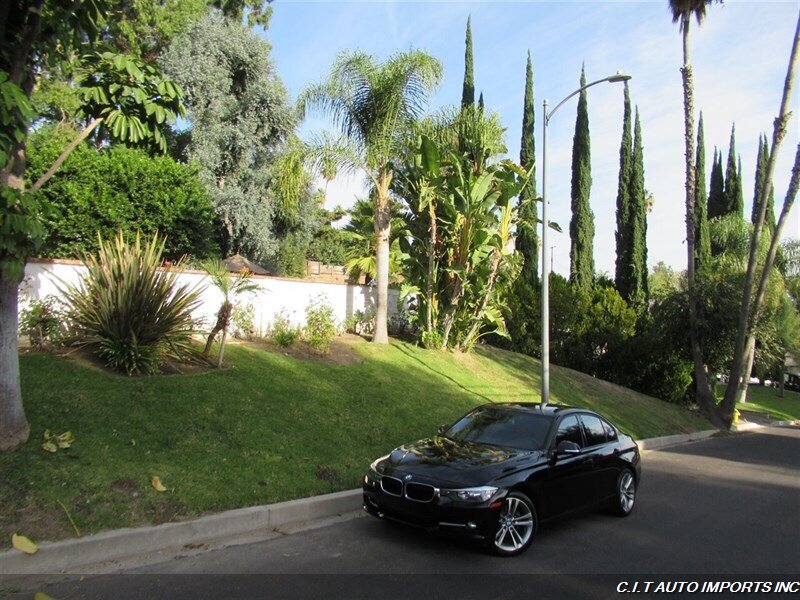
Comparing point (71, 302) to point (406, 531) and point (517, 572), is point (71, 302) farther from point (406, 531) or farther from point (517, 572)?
point (517, 572)

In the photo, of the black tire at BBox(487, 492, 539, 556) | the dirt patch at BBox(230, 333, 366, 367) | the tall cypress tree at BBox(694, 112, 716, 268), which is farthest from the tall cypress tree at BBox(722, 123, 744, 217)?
the black tire at BBox(487, 492, 539, 556)

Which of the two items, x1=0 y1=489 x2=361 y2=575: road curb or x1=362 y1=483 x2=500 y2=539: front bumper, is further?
x1=362 y1=483 x2=500 y2=539: front bumper

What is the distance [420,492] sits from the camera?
5980mm

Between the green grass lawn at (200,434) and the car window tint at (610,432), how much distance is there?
3.39 m

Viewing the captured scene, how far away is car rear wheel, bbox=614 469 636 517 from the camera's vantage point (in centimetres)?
786

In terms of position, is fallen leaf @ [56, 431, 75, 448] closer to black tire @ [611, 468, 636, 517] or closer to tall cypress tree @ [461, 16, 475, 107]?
black tire @ [611, 468, 636, 517]

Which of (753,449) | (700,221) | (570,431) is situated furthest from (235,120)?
(700,221)

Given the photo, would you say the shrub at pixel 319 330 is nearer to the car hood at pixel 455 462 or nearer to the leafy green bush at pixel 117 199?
the leafy green bush at pixel 117 199

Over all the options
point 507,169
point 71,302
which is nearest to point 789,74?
point 507,169

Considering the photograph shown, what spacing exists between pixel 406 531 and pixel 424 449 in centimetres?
91

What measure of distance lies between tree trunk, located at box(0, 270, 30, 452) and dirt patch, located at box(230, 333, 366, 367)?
243 inches

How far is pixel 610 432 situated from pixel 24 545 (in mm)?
6953

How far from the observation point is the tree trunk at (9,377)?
6.31m

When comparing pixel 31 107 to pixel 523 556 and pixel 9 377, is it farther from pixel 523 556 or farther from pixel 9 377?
pixel 523 556
